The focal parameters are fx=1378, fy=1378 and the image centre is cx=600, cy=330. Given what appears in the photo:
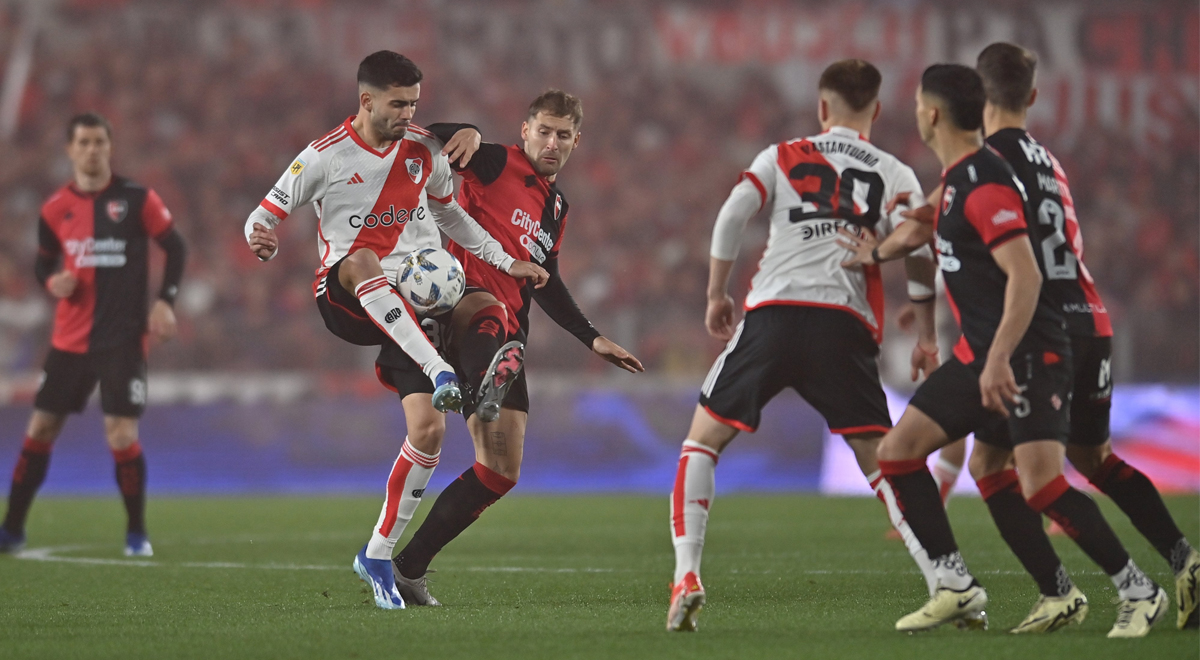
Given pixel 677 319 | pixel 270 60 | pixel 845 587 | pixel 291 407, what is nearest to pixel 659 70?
pixel 270 60

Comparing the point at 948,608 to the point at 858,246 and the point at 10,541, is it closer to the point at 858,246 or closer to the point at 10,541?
the point at 858,246

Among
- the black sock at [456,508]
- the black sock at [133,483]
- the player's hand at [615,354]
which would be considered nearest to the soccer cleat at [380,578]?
the black sock at [456,508]

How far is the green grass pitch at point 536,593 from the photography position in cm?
402

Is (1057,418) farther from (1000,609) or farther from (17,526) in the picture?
(17,526)

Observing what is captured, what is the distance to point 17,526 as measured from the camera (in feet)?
26.2

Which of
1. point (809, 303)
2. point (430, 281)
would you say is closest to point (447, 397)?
point (430, 281)

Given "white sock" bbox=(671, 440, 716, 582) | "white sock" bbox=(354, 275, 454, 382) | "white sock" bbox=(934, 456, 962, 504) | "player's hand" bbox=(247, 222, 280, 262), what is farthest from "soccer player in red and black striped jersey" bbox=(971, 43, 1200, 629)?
"white sock" bbox=(934, 456, 962, 504)

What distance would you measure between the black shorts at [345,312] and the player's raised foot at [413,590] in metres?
0.89

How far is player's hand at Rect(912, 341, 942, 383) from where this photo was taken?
16.3 ft

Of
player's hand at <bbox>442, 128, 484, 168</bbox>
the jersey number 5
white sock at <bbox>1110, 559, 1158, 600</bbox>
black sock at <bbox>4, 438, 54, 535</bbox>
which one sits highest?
player's hand at <bbox>442, 128, 484, 168</bbox>

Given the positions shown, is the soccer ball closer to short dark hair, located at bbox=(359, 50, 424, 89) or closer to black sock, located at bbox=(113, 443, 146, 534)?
short dark hair, located at bbox=(359, 50, 424, 89)

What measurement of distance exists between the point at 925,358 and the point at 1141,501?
97 cm

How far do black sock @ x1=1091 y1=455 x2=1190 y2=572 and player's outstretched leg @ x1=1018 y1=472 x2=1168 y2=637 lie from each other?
0.47 m

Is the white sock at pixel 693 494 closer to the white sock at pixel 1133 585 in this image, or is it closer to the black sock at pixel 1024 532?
the black sock at pixel 1024 532
